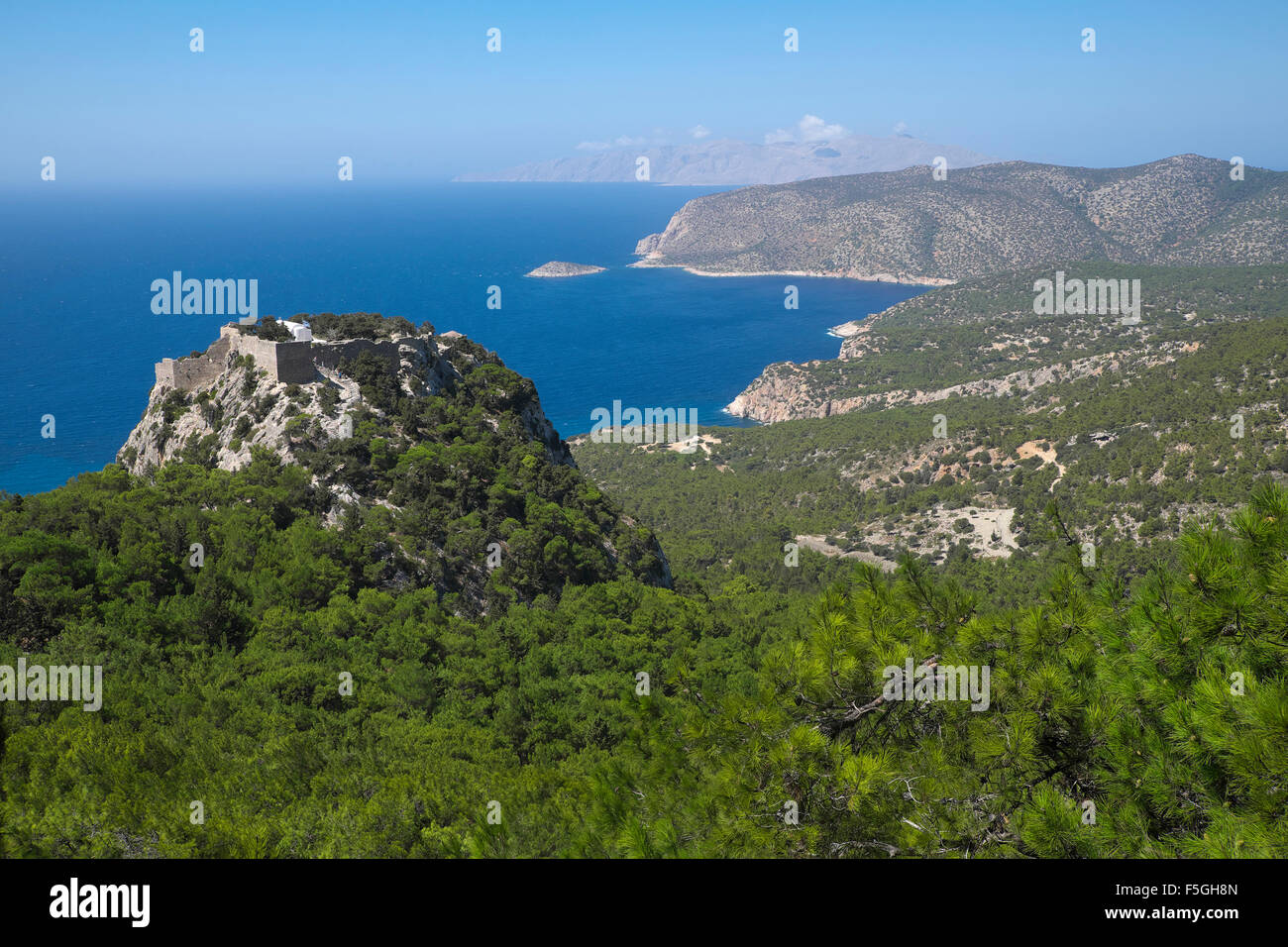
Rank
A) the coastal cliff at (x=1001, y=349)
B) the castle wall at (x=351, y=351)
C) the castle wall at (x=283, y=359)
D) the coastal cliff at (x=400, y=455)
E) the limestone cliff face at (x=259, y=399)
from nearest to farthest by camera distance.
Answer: the coastal cliff at (x=400, y=455) < the limestone cliff face at (x=259, y=399) < the castle wall at (x=283, y=359) < the castle wall at (x=351, y=351) < the coastal cliff at (x=1001, y=349)

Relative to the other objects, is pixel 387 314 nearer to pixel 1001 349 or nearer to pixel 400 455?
pixel 1001 349

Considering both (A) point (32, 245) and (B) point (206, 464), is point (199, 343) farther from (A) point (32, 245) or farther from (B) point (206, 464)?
(A) point (32, 245)

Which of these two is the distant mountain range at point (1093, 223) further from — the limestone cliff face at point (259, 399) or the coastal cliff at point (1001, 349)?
the limestone cliff face at point (259, 399)

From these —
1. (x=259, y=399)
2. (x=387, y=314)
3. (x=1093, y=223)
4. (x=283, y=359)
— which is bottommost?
(x=259, y=399)

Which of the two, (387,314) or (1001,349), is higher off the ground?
(387,314)

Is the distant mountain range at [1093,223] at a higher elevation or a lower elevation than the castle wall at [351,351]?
higher

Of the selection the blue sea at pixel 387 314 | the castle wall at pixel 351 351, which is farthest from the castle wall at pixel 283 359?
the blue sea at pixel 387 314

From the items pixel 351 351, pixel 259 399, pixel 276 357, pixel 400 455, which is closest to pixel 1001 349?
pixel 351 351

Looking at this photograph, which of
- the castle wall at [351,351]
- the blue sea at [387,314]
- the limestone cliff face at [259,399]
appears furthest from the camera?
the blue sea at [387,314]
